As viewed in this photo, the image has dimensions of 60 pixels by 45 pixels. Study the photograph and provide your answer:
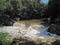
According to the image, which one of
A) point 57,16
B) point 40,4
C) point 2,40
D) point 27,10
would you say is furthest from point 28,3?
point 2,40

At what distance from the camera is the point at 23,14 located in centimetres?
3825

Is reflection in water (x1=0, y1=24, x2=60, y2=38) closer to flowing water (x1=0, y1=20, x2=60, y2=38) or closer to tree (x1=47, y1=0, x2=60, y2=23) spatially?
flowing water (x1=0, y1=20, x2=60, y2=38)

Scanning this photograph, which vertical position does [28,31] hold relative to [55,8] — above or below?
below

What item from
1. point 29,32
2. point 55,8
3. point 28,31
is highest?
point 55,8

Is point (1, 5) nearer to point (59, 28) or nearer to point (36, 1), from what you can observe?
point (59, 28)

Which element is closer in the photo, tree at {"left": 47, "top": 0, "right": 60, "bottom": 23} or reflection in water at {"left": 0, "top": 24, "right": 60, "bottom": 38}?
reflection in water at {"left": 0, "top": 24, "right": 60, "bottom": 38}

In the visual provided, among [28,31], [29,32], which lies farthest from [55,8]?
[29,32]

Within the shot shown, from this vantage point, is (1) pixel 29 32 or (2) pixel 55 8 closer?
(1) pixel 29 32

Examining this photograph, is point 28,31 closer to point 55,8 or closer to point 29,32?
point 29,32

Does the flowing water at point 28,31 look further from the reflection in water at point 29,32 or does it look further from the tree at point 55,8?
the tree at point 55,8

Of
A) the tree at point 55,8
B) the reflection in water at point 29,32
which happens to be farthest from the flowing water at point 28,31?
the tree at point 55,8

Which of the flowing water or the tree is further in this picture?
the tree

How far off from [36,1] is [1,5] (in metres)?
16.2

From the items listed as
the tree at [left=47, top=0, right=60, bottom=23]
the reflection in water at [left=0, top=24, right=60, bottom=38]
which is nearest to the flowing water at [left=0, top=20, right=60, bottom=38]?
the reflection in water at [left=0, top=24, right=60, bottom=38]
